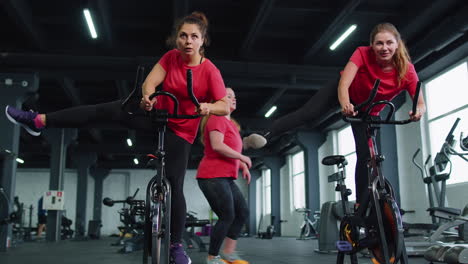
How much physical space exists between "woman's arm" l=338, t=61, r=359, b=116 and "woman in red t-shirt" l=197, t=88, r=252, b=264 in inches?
33.7

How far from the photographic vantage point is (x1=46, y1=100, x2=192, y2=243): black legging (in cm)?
225

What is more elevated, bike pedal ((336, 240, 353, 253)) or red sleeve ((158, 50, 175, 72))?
red sleeve ((158, 50, 175, 72))

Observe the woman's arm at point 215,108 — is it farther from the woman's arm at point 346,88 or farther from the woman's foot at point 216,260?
the woman's foot at point 216,260

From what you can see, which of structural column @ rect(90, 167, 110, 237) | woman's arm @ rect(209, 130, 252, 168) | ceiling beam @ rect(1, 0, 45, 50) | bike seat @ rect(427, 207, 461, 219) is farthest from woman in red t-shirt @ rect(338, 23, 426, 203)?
structural column @ rect(90, 167, 110, 237)

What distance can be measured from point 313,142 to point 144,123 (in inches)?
479

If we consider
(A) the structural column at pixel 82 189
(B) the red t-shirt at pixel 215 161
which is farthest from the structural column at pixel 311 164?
(B) the red t-shirt at pixel 215 161

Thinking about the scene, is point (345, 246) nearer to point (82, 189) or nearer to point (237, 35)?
point (237, 35)

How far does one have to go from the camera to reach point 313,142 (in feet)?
46.2

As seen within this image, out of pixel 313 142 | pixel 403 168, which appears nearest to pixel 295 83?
pixel 403 168

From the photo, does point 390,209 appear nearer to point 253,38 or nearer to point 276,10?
point 276,10

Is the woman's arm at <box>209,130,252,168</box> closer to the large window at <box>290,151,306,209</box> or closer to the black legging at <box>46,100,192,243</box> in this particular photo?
the black legging at <box>46,100,192,243</box>

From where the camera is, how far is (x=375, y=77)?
8.02 feet

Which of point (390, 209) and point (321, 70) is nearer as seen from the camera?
point (390, 209)

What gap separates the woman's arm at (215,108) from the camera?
1991mm
